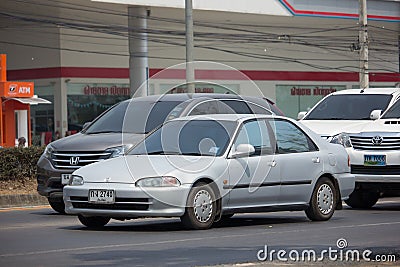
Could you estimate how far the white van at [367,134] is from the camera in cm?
1642

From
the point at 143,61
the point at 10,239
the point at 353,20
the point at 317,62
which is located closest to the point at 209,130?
the point at 10,239

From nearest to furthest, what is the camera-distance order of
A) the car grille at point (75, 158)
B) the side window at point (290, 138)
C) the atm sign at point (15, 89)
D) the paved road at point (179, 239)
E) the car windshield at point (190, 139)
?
the paved road at point (179, 239), the car windshield at point (190, 139), the side window at point (290, 138), the car grille at point (75, 158), the atm sign at point (15, 89)

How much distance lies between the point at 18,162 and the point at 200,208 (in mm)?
8424

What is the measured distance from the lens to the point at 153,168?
12609mm

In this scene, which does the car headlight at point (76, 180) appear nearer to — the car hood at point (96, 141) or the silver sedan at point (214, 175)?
the silver sedan at point (214, 175)

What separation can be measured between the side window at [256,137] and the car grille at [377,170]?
10.9ft

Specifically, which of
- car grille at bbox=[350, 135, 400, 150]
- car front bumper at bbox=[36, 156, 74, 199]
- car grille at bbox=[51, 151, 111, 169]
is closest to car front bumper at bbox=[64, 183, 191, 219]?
car grille at bbox=[51, 151, 111, 169]

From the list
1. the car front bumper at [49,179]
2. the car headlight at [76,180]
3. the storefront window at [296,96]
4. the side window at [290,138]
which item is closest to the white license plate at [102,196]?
the car headlight at [76,180]

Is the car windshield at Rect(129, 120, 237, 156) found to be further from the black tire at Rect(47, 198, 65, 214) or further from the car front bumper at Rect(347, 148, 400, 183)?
the car front bumper at Rect(347, 148, 400, 183)

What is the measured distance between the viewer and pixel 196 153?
13.1 m

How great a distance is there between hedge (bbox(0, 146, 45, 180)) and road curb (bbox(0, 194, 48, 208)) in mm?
760

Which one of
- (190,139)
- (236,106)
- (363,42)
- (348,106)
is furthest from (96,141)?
(363,42)

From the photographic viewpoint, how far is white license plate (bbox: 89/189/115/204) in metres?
12.4

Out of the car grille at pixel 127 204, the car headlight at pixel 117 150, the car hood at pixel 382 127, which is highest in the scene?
the car hood at pixel 382 127
